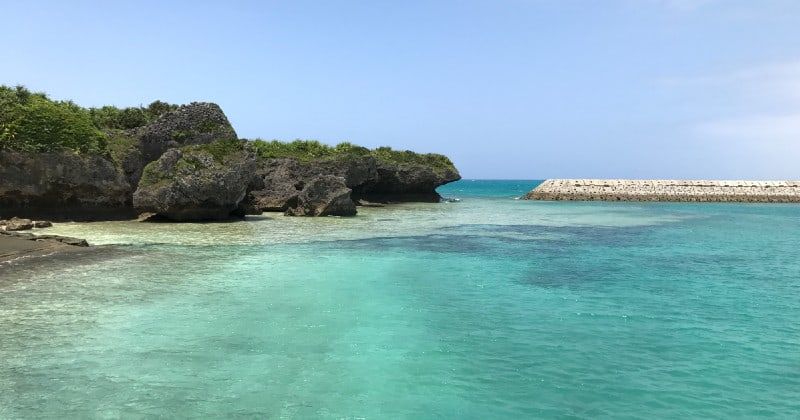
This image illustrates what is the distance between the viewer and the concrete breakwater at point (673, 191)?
210ft

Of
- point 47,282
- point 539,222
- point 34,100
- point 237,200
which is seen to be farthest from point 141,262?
point 539,222

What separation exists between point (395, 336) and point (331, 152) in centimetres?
3930

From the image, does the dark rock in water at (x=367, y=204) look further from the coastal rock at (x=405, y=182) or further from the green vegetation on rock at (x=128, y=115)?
the green vegetation on rock at (x=128, y=115)

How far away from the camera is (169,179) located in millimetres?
26625

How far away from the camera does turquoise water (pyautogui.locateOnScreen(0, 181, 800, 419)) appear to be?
20.1 feet

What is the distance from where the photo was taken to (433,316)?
32.7 feet

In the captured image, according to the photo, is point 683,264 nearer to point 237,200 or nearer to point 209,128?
point 237,200

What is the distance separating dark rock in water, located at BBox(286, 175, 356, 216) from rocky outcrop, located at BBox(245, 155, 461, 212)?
1.17 m

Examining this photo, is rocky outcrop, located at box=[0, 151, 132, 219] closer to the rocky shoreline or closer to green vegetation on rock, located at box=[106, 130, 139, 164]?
the rocky shoreline

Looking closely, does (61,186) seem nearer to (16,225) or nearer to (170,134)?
(16,225)

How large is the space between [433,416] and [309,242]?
15242mm

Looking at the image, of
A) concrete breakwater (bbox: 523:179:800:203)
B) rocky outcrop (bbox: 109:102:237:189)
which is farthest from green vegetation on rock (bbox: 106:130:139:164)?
concrete breakwater (bbox: 523:179:800:203)

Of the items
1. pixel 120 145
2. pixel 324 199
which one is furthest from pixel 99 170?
pixel 324 199

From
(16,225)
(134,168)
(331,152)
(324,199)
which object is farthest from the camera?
(331,152)
